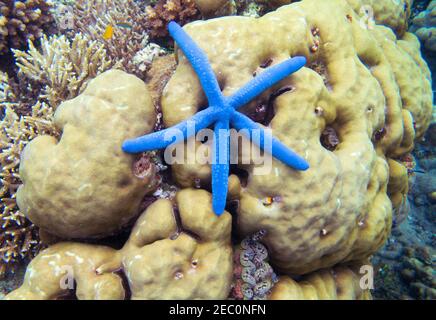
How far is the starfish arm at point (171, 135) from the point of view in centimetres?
266

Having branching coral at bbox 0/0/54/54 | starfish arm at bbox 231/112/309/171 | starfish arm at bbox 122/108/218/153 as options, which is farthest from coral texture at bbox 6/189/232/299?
branching coral at bbox 0/0/54/54

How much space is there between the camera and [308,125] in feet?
10.5

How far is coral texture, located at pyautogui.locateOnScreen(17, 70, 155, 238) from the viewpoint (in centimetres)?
273

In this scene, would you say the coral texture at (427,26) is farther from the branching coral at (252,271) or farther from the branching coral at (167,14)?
the branching coral at (252,271)

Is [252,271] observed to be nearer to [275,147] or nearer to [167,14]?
[275,147]

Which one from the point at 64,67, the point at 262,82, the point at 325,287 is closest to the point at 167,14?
the point at 64,67

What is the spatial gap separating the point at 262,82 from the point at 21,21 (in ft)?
12.5

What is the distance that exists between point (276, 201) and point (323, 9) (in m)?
2.61

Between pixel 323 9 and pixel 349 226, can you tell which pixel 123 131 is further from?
pixel 323 9

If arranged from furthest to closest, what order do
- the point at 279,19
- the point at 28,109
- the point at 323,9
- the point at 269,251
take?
the point at 28,109 → the point at 323,9 → the point at 279,19 → the point at 269,251

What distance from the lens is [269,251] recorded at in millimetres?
3254

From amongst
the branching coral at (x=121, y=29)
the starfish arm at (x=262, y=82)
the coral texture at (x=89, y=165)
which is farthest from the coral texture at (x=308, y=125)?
the branching coral at (x=121, y=29)

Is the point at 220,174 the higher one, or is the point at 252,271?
the point at 220,174

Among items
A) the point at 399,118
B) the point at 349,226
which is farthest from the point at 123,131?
the point at 399,118
